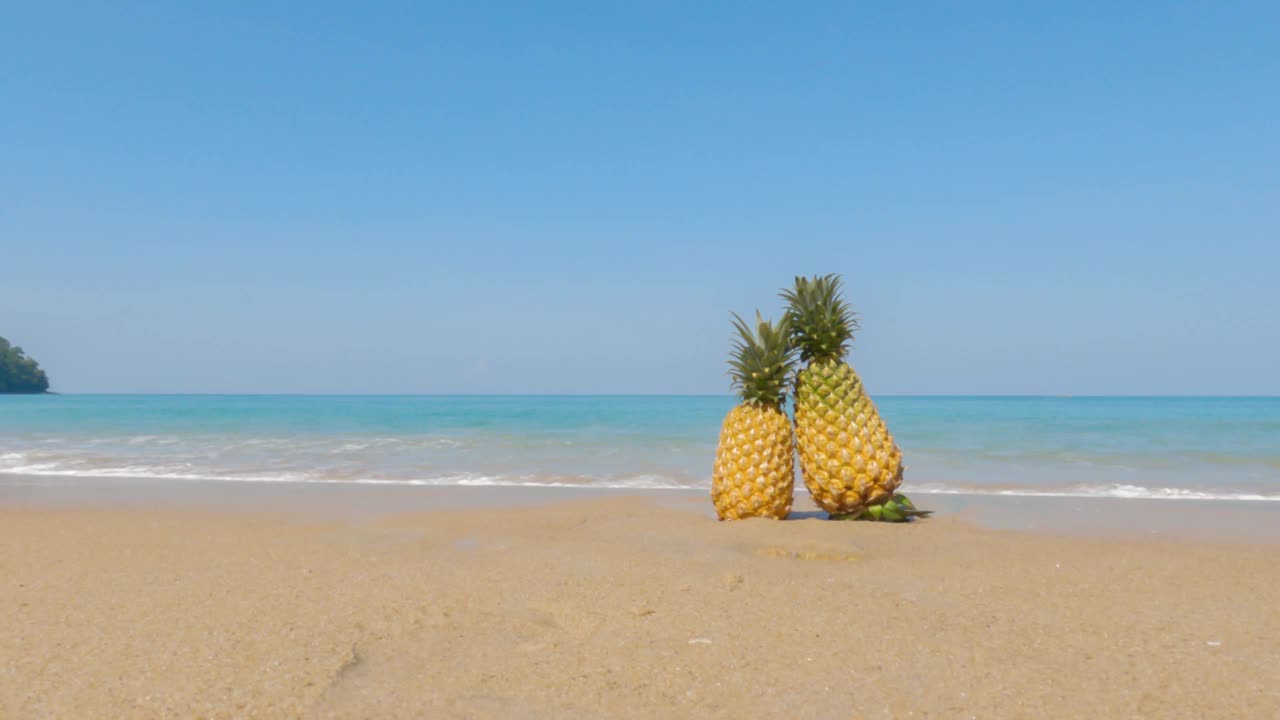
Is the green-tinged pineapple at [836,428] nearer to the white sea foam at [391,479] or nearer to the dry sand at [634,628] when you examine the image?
the dry sand at [634,628]

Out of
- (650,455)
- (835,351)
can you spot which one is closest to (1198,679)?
(835,351)

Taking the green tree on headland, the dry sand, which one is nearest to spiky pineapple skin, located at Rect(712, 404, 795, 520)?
the dry sand

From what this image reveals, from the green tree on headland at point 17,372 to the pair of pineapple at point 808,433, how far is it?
128 m

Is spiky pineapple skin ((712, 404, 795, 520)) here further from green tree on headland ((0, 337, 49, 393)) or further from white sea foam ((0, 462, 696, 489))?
green tree on headland ((0, 337, 49, 393))

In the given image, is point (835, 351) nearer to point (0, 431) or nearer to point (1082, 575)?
point (1082, 575)

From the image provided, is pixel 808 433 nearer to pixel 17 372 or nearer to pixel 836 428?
pixel 836 428

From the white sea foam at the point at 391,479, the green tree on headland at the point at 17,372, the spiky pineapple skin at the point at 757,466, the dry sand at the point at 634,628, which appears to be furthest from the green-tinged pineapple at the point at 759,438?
the green tree on headland at the point at 17,372

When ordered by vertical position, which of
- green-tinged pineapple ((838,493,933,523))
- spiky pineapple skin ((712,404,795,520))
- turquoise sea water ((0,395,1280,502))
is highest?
spiky pineapple skin ((712,404,795,520))

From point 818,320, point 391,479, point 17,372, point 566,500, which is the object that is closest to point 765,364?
point 818,320

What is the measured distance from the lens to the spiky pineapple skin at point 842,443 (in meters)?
5.74

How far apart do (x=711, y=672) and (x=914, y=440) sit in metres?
17.6

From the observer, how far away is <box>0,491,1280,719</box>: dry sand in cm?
225

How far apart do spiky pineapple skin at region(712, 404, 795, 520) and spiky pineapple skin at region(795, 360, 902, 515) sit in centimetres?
21

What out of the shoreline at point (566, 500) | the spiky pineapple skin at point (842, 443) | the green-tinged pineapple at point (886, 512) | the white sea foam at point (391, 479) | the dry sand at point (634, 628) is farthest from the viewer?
the white sea foam at point (391, 479)
